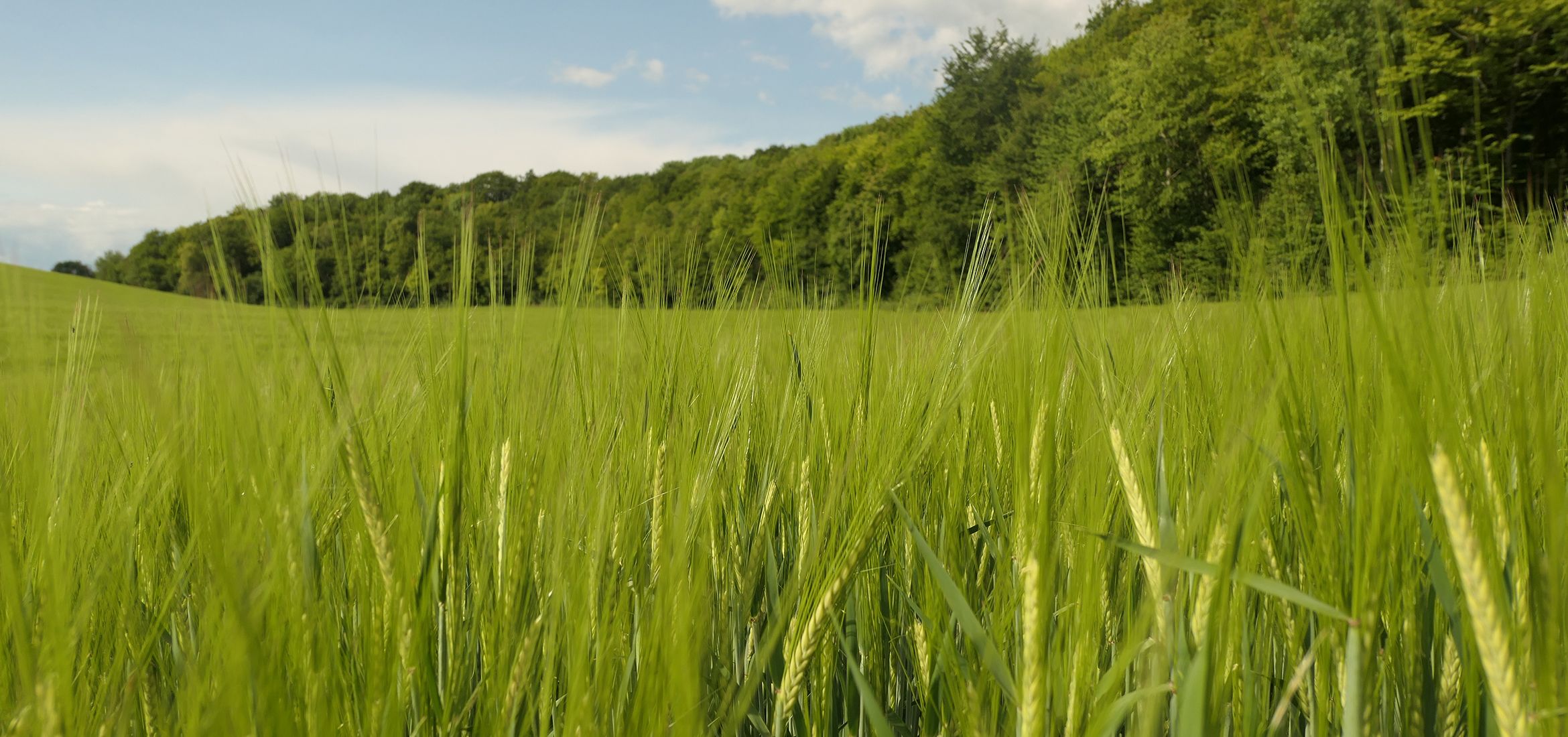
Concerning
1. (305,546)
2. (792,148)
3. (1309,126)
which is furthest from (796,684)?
(792,148)

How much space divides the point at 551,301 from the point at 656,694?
28.0 inches

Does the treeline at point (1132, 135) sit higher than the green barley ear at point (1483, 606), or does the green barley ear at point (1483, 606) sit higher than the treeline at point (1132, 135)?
the treeline at point (1132, 135)

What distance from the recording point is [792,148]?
132ft

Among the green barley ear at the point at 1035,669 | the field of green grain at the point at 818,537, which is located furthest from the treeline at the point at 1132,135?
the green barley ear at the point at 1035,669

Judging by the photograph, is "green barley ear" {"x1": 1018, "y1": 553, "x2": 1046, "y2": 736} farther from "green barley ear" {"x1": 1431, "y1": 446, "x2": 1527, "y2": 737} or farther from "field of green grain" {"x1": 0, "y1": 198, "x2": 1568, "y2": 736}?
"green barley ear" {"x1": 1431, "y1": 446, "x2": 1527, "y2": 737}

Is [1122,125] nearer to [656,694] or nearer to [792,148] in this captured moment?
[792,148]

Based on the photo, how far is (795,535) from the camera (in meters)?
1.08

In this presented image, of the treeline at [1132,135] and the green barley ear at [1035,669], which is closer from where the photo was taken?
the green barley ear at [1035,669]

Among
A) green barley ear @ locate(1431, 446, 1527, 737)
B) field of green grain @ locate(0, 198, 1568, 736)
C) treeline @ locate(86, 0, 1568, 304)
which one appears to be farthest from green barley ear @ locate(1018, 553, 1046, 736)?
treeline @ locate(86, 0, 1568, 304)

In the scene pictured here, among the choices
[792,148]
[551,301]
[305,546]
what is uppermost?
[792,148]

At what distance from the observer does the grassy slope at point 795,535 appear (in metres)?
0.52

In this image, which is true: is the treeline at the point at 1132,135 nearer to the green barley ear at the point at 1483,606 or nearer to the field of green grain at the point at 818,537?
the field of green grain at the point at 818,537

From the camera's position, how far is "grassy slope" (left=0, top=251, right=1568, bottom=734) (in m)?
0.52

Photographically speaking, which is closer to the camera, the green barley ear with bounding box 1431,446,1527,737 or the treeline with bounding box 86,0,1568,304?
the green barley ear with bounding box 1431,446,1527,737
